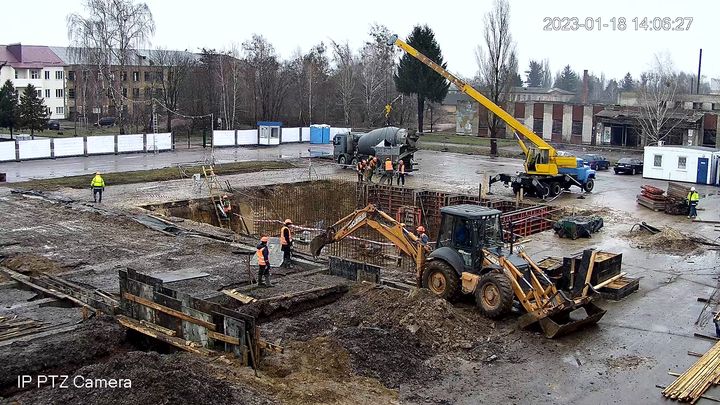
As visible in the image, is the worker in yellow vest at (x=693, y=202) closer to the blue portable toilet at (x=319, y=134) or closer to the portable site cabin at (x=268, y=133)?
the portable site cabin at (x=268, y=133)

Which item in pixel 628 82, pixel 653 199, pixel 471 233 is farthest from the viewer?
pixel 628 82

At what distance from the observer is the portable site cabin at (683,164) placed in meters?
36.1

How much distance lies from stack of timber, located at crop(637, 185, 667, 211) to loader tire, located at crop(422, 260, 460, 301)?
53.1 feet

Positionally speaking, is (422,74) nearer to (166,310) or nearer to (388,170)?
(388,170)

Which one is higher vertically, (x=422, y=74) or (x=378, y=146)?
(x=422, y=74)

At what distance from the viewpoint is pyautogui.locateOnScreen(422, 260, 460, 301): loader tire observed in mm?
15812

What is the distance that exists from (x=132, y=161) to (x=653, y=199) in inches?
1053

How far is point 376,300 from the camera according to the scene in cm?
1538

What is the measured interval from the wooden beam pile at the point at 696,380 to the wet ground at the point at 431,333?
0.99 feet

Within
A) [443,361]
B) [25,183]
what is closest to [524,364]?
[443,361]

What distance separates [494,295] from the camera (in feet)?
49.1

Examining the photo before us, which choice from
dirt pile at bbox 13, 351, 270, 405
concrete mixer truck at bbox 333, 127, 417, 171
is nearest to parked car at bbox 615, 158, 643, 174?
concrete mixer truck at bbox 333, 127, 417, 171

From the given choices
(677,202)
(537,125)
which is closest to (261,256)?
(677,202)

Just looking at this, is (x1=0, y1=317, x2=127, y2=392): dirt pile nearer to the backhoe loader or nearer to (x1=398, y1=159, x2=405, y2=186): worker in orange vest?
the backhoe loader
